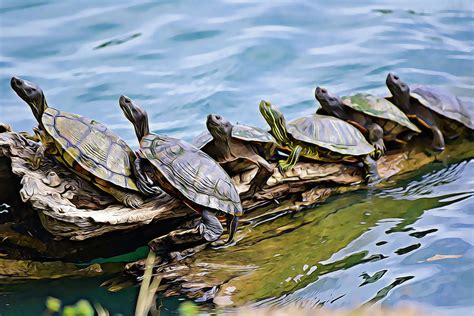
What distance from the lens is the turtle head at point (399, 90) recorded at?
320cm

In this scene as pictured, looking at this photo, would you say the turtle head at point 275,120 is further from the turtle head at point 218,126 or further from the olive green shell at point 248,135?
the turtle head at point 218,126

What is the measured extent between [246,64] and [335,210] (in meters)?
2.23

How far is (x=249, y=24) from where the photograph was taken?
531cm

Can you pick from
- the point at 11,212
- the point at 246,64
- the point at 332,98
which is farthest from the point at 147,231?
the point at 246,64

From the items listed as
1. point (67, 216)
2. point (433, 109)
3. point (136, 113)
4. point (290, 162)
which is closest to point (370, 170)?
point (290, 162)

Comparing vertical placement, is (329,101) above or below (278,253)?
above

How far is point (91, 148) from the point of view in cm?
242

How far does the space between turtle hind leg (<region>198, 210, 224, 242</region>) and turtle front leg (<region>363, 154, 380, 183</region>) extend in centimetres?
77

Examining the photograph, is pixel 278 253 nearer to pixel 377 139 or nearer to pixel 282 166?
pixel 282 166

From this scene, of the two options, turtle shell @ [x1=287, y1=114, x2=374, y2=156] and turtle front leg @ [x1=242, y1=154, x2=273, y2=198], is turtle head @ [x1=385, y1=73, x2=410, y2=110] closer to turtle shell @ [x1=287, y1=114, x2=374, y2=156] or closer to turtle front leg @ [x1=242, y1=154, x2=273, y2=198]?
turtle shell @ [x1=287, y1=114, x2=374, y2=156]

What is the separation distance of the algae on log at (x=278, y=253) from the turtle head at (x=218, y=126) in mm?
330

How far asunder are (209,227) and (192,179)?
17cm

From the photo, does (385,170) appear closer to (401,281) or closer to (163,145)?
(401,281)

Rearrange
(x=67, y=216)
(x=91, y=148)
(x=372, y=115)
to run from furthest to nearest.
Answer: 1. (x=372, y=115)
2. (x=91, y=148)
3. (x=67, y=216)
